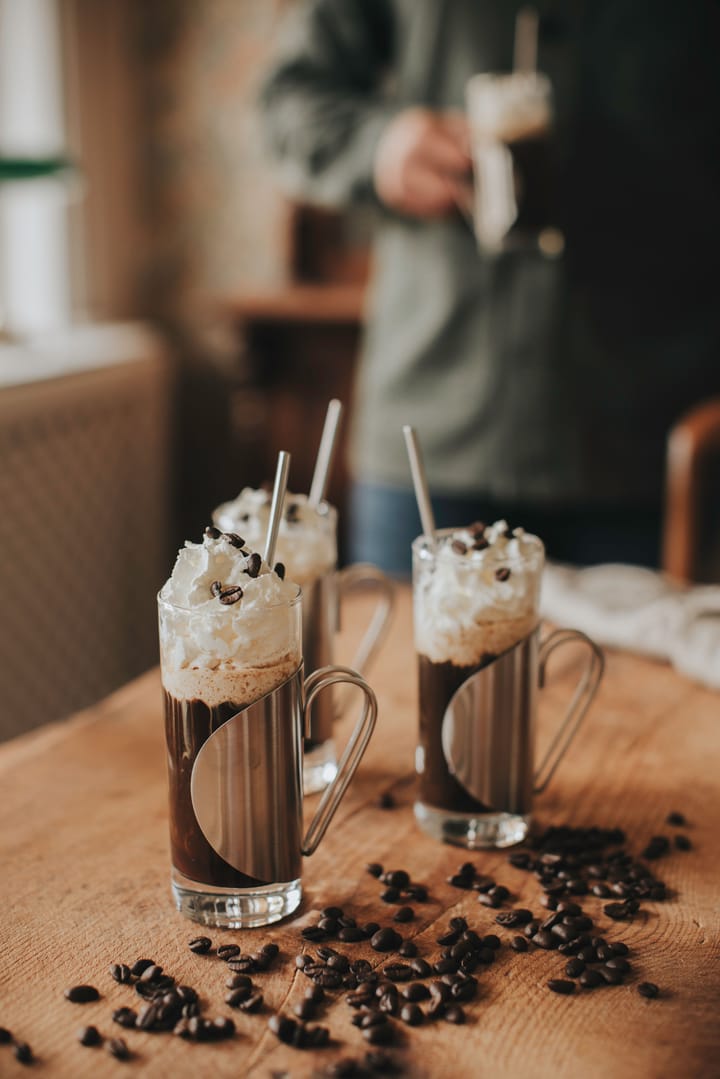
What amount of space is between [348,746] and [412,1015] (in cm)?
25

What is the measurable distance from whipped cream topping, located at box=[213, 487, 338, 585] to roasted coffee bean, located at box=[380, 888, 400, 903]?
345 mm

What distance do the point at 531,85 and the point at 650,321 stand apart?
0.56 meters

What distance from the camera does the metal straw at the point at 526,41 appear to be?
78.5 inches

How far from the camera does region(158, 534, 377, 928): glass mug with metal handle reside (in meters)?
0.92

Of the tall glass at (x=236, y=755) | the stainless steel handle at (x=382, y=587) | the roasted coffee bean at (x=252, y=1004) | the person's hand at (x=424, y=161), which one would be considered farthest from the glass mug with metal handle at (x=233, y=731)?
the person's hand at (x=424, y=161)

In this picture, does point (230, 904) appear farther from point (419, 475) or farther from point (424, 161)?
point (424, 161)

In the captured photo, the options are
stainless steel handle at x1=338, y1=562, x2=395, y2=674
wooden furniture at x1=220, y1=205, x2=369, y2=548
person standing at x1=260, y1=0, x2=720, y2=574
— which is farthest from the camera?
wooden furniture at x1=220, y1=205, x2=369, y2=548

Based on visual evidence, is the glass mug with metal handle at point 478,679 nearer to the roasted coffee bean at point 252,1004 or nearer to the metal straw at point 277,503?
the metal straw at point 277,503

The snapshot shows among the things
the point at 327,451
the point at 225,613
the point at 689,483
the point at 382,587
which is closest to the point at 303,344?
the point at 689,483

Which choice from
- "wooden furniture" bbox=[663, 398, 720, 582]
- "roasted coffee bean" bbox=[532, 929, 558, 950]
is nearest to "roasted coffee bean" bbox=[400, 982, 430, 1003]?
"roasted coffee bean" bbox=[532, 929, 558, 950]

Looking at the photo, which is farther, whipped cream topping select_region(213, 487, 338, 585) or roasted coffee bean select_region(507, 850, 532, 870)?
whipped cream topping select_region(213, 487, 338, 585)

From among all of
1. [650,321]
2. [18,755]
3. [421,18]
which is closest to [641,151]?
[650,321]

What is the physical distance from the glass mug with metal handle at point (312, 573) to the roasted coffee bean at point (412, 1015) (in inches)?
15.6

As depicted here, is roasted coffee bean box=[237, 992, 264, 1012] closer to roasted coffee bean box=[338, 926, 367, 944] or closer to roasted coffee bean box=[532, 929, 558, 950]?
roasted coffee bean box=[338, 926, 367, 944]
